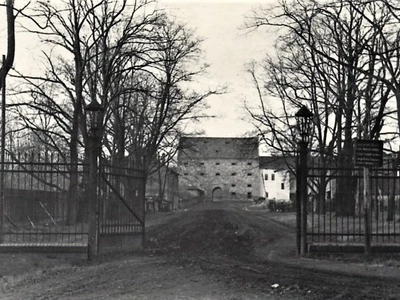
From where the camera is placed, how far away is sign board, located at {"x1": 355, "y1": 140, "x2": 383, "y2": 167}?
14122 millimetres

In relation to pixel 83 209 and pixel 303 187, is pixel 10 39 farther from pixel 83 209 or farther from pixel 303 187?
pixel 303 187

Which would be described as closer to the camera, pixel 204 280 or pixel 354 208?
pixel 204 280

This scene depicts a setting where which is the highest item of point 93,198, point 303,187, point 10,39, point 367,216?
point 10,39

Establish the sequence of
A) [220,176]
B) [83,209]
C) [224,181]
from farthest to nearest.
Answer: [220,176], [224,181], [83,209]

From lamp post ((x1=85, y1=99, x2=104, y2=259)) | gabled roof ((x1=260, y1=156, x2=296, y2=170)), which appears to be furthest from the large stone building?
lamp post ((x1=85, y1=99, x2=104, y2=259))

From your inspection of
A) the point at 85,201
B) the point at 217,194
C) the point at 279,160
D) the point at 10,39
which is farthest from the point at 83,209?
the point at 217,194

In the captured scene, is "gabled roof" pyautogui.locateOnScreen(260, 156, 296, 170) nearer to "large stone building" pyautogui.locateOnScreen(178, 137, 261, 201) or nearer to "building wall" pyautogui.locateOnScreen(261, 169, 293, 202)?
"building wall" pyautogui.locateOnScreen(261, 169, 293, 202)

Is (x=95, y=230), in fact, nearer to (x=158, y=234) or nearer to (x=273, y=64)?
(x=158, y=234)

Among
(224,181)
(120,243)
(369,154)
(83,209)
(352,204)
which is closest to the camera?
(369,154)

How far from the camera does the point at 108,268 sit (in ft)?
41.2

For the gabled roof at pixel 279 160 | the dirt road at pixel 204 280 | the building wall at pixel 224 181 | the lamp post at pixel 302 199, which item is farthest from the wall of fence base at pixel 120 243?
the building wall at pixel 224 181

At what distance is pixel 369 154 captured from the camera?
14.2 metres

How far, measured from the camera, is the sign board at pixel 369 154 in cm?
1412

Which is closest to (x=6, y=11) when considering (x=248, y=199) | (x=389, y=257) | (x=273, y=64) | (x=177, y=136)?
(x=389, y=257)
